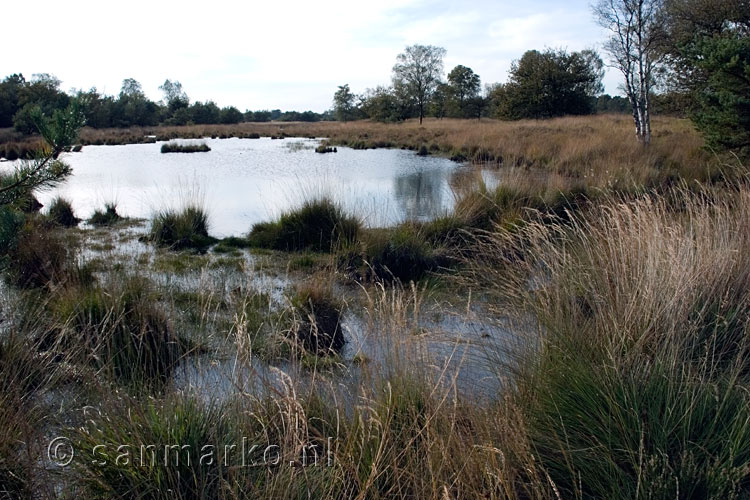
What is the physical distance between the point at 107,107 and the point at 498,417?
156 feet

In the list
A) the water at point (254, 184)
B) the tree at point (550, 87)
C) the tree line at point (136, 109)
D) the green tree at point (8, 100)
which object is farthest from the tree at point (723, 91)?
the green tree at point (8, 100)

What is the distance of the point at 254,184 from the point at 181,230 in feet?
21.7

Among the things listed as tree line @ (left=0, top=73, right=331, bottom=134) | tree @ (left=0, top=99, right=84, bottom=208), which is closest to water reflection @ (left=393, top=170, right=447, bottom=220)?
tree @ (left=0, top=99, right=84, bottom=208)

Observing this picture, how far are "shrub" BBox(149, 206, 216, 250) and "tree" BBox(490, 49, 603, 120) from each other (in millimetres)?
33306

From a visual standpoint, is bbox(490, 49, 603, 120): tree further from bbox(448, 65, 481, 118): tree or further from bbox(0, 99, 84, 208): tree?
bbox(0, 99, 84, 208): tree

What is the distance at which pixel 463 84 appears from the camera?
54375 millimetres

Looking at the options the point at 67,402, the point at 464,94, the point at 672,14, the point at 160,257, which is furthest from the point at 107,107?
the point at 67,402

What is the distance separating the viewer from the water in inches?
373

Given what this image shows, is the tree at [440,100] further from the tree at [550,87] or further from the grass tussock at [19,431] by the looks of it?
the grass tussock at [19,431]

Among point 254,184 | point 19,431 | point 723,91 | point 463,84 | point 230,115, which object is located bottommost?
point 19,431

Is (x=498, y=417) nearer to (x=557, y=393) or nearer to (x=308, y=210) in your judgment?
(x=557, y=393)

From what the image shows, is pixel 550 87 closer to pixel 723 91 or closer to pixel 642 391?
pixel 723 91

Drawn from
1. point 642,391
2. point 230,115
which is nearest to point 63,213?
point 642,391

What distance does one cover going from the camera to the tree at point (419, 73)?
52906 mm
